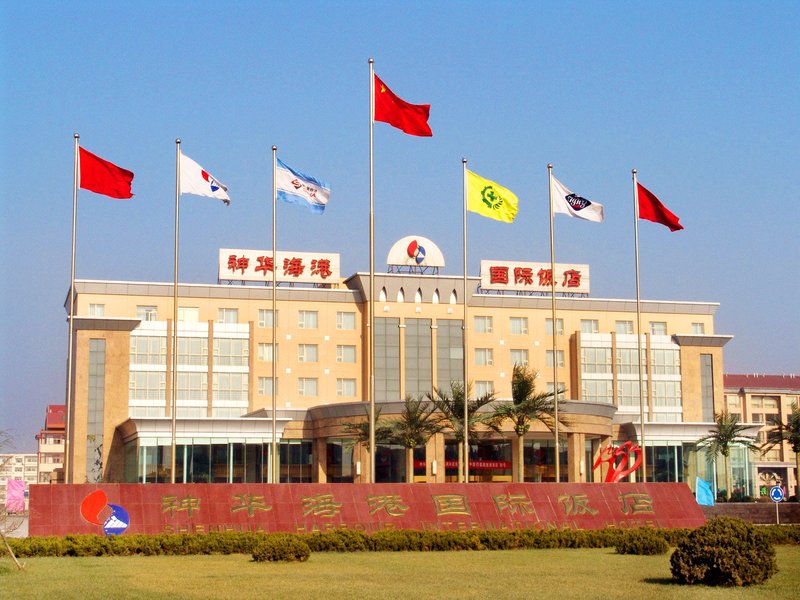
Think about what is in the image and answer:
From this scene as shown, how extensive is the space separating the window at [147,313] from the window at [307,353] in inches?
407

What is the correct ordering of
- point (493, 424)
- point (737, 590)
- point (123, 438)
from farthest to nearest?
point (123, 438), point (493, 424), point (737, 590)

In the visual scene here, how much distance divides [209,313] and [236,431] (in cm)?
1193

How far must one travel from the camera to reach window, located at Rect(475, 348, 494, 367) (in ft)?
266

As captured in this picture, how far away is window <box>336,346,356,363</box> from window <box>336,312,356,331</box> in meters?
1.44

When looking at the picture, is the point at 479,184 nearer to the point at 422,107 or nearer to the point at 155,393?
the point at 422,107

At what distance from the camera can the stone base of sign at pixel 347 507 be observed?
34594mm

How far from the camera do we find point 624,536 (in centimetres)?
3412

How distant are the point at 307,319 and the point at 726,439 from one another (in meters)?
30.0

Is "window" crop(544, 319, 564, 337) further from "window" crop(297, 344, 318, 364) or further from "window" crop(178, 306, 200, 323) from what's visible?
"window" crop(178, 306, 200, 323)

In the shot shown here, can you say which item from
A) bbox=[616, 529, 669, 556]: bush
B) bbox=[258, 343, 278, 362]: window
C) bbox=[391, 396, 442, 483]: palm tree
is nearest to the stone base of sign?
bbox=[616, 529, 669, 556]: bush

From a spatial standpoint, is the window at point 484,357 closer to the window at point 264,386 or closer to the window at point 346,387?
the window at point 346,387

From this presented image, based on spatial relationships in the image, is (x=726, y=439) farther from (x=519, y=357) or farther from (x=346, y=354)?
(x=346, y=354)

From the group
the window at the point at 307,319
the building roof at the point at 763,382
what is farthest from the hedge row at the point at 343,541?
the building roof at the point at 763,382

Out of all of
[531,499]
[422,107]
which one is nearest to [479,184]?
→ [422,107]
